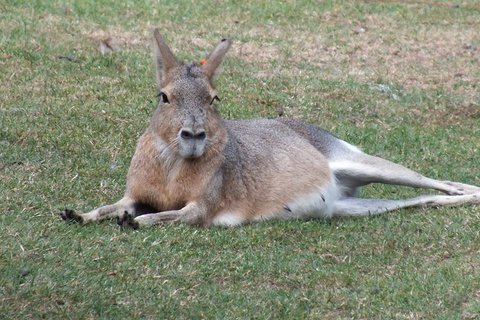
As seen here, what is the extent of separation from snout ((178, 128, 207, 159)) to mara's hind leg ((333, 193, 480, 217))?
1.56 meters

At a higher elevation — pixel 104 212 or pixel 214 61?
pixel 214 61

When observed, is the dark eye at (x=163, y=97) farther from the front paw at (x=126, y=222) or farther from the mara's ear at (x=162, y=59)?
the front paw at (x=126, y=222)

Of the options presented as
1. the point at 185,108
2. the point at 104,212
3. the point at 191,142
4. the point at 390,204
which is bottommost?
the point at 390,204

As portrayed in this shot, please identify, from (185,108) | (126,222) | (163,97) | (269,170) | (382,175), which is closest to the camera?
(126,222)

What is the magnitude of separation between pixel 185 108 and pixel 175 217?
70 centimetres

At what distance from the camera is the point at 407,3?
1551cm

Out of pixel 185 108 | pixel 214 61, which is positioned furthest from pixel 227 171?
pixel 214 61

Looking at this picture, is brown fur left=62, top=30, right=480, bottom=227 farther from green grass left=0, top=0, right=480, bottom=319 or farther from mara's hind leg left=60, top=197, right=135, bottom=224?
green grass left=0, top=0, right=480, bottom=319

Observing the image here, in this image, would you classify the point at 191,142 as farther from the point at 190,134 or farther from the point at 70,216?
the point at 70,216

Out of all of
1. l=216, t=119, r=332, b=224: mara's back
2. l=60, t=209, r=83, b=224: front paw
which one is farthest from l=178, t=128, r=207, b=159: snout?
l=60, t=209, r=83, b=224: front paw

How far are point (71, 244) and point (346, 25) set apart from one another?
27.8 feet

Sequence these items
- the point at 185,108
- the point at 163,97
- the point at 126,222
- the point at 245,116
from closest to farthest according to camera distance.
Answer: the point at 126,222
the point at 185,108
the point at 163,97
the point at 245,116

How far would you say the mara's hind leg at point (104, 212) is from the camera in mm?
6770

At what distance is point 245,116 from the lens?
1027 cm
